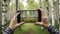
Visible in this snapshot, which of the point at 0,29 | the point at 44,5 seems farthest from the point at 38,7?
the point at 0,29

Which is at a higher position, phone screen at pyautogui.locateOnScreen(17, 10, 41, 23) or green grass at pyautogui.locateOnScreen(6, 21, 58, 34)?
phone screen at pyautogui.locateOnScreen(17, 10, 41, 23)

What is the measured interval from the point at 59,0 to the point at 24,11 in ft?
0.80

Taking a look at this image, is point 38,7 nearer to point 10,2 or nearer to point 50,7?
point 50,7

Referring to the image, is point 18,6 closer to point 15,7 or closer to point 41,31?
point 15,7

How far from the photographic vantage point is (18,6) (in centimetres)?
111

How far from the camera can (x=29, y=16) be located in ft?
3.59

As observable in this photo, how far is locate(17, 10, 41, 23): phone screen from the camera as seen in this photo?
1.06m

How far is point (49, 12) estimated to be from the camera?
1.11 metres

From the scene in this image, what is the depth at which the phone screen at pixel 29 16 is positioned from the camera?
1.06 meters

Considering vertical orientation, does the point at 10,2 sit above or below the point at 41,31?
above

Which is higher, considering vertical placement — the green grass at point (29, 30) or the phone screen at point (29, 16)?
the phone screen at point (29, 16)

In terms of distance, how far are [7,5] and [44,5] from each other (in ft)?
0.81

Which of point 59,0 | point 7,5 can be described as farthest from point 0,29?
point 59,0

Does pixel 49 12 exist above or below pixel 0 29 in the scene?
above
